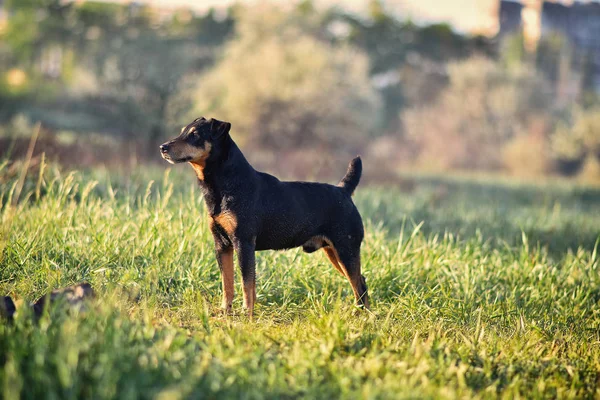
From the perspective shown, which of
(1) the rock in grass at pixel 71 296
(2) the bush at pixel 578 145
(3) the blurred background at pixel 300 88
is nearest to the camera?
(1) the rock in grass at pixel 71 296

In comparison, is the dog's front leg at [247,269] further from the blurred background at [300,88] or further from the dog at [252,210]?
the blurred background at [300,88]

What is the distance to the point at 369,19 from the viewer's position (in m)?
51.8

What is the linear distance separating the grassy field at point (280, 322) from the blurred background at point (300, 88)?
375 cm

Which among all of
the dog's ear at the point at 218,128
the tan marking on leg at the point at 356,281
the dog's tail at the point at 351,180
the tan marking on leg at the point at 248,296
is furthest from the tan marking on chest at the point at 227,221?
the dog's tail at the point at 351,180

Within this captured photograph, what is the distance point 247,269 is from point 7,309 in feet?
5.97

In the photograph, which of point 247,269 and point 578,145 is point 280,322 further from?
point 578,145

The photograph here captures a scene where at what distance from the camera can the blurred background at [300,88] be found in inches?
1049

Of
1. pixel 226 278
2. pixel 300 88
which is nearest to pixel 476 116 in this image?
pixel 300 88

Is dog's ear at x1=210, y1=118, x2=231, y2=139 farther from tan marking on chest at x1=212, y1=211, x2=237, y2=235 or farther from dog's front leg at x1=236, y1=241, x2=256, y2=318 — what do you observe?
dog's front leg at x1=236, y1=241, x2=256, y2=318

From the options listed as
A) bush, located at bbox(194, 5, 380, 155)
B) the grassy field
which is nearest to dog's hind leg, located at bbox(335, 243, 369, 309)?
the grassy field

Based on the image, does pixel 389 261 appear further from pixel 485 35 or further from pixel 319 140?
pixel 485 35

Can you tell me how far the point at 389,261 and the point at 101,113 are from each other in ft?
77.5

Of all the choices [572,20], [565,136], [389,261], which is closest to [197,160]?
[389,261]

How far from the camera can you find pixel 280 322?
257 inches
